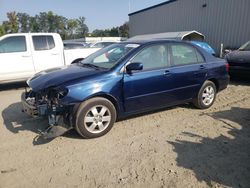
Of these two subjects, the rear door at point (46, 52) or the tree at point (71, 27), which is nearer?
the rear door at point (46, 52)

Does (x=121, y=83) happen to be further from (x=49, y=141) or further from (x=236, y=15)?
(x=236, y=15)

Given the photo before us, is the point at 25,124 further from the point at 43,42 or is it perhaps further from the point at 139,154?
the point at 43,42

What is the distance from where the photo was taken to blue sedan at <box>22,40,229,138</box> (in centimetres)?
419

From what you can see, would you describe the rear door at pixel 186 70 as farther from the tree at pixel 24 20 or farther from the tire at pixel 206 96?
the tree at pixel 24 20

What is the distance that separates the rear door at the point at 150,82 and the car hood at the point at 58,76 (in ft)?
2.17

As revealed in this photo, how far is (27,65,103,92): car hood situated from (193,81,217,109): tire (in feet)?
8.12

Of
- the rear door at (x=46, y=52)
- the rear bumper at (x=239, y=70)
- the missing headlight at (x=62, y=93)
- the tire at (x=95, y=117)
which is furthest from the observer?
the rear door at (x=46, y=52)

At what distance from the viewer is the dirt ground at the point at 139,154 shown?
3279mm

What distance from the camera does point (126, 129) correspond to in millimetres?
4820

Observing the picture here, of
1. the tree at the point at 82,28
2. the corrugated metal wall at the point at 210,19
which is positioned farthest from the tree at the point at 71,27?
the corrugated metal wall at the point at 210,19

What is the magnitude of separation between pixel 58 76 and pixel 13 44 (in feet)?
15.1

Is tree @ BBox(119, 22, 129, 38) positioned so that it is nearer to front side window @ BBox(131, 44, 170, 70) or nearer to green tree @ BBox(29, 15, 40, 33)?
green tree @ BBox(29, 15, 40, 33)

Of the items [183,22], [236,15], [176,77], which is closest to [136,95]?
[176,77]

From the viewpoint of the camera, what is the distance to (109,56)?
17.0 feet
